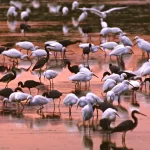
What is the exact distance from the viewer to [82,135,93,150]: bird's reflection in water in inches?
547

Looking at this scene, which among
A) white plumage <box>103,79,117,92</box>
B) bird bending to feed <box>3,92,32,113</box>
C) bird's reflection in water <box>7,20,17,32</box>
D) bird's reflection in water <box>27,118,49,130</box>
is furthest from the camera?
bird's reflection in water <box>7,20,17,32</box>

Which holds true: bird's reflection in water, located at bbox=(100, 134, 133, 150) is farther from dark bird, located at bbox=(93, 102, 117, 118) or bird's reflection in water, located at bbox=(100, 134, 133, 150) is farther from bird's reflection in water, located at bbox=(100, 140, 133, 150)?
dark bird, located at bbox=(93, 102, 117, 118)

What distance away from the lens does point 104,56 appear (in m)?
25.0

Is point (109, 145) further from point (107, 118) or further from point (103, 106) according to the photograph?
point (103, 106)

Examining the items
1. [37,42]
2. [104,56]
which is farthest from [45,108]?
[37,42]

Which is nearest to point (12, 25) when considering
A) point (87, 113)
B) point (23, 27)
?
point (23, 27)

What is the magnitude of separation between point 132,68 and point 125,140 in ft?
28.3

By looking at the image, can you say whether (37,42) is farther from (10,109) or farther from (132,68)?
(10,109)

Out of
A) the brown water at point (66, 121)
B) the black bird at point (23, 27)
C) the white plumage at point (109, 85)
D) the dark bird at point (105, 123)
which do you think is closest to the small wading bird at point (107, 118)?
the dark bird at point (105, 123)

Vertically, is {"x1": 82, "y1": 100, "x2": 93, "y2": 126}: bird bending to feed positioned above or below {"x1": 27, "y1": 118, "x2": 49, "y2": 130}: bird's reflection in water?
above

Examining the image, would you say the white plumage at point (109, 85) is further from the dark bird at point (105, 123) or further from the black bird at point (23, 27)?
the black bird at point (23, 27)

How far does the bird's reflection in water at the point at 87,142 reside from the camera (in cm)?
1389

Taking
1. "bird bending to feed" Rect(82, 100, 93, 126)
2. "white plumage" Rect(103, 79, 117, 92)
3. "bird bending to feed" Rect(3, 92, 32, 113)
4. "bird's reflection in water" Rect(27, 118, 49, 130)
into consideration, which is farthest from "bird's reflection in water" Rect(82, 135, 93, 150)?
"white plumage" Rect(103, 79, 117, 92)

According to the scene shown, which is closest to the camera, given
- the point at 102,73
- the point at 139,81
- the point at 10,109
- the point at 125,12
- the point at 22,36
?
the point at 10,109
